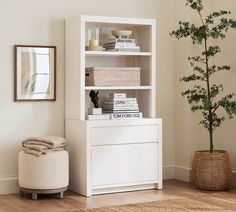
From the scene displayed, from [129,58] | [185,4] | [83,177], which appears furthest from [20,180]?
[185,4]

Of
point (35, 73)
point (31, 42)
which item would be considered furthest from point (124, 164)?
point (31, 42)

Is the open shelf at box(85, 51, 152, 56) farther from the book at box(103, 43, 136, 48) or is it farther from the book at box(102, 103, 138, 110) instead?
the book at box(102, 103, 138, 110)

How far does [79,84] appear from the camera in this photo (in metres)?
5.17

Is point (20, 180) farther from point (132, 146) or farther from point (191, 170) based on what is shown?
point (191, 170)

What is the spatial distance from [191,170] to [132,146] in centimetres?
81

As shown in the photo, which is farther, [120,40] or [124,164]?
[120,40]

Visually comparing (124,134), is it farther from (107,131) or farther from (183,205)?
(183,205)

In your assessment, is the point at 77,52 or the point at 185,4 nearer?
the point at 77,52

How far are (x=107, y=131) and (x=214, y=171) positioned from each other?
1.07m

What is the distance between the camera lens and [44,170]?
4.88 meters

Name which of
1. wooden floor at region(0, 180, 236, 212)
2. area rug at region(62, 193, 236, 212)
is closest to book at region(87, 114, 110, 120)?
wooden floor at region(0, 180, 236, 212)

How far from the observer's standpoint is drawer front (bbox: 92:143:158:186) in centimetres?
512

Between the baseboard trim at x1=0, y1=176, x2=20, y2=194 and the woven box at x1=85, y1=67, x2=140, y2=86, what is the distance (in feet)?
3.62

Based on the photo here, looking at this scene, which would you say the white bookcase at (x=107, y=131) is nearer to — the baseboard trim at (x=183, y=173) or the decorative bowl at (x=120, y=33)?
the decorative bowl at (x=120, y=33)
